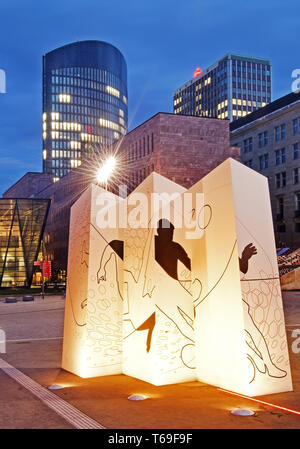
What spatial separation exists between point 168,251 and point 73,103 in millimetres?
180121

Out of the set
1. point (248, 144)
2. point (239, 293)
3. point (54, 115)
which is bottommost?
point (239, 293)

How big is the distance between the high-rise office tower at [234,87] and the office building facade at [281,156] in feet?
277

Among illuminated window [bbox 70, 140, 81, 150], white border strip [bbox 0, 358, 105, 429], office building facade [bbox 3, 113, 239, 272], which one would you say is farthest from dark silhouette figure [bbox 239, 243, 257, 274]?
illuminated window [bbox 70, 140, 81, 150]

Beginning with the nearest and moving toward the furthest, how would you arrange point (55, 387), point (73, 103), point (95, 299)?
point (55, 387), point (95, 299), point (73, 103)

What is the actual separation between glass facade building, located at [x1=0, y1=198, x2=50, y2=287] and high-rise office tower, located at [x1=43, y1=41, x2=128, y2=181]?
108 meters

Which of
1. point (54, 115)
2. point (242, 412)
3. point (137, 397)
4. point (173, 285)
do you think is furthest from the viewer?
point (54, 115)

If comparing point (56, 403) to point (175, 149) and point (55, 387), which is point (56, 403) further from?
point (175, 149)

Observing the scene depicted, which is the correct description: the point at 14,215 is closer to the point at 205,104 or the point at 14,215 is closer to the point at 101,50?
the point at 205,104

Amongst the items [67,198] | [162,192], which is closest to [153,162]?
[67,198]

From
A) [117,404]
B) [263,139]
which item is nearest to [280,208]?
[263,139]

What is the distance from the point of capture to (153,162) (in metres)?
56.7

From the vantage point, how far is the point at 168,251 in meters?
12.3

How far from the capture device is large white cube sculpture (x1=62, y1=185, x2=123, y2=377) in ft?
42.6

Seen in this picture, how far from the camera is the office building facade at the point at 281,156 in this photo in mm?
70875
